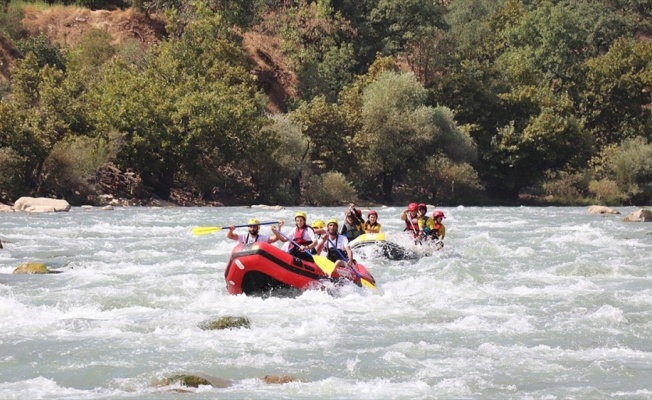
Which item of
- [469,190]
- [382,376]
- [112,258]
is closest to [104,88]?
[469,190]

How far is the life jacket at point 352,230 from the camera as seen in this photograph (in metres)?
23.4

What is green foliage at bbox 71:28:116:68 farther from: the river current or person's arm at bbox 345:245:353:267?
person's arm at bbox 345:245:353:267

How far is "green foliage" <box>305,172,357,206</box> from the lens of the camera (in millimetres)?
52125

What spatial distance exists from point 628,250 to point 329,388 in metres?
15.7

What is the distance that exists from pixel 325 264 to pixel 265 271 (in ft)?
4.73

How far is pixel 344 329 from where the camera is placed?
14328mm

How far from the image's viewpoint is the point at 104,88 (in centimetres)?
5050

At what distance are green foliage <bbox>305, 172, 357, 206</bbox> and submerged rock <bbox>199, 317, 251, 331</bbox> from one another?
125ft

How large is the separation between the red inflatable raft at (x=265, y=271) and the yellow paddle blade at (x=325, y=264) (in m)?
0.31

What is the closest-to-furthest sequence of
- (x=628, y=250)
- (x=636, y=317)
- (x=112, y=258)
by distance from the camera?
(x=636, y=317), (x=112, y=258), (x=628, y=250)

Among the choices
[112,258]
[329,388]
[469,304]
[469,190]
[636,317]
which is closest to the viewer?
[329,388]

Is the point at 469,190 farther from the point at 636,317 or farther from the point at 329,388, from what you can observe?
the point at 329,388

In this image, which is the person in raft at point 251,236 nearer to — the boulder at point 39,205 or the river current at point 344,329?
the river current at point 344,329

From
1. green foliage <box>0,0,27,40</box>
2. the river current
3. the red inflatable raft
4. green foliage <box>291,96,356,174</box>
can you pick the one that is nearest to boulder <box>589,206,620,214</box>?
green foliage <box>291,96,356,174</box>
